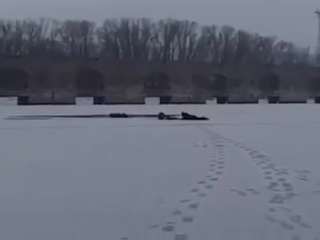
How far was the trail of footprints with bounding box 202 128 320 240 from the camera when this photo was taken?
4.30m

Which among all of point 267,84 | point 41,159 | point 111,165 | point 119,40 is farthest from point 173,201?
point 119,40

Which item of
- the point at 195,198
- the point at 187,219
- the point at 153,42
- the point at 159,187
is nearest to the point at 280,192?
the point at 195,198

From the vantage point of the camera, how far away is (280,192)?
17.8 feet

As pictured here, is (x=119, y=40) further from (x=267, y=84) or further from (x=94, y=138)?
(x=94, y=138)

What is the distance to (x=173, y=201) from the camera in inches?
199

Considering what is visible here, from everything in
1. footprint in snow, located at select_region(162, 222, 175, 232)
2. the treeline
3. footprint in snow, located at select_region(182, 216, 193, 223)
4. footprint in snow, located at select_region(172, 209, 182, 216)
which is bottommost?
footprint in snow, located at select_region(162, 222, 175, 232)

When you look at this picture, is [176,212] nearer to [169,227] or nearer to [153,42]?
[169,227]

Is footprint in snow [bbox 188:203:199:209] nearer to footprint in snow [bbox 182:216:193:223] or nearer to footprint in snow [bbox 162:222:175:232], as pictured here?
footprint in snow [bbox 182:216:193:223]

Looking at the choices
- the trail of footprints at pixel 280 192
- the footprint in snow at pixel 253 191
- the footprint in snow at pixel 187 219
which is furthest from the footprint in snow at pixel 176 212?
the footprint in snow at pixel 253 191

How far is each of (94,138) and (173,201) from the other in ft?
19.3

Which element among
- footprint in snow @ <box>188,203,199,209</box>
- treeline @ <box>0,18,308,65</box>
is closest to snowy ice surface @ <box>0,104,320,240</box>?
footprint in snow @ <box>188,203,199,209</box>

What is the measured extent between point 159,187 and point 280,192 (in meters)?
1.19

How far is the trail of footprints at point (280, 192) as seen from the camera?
14.1 feet

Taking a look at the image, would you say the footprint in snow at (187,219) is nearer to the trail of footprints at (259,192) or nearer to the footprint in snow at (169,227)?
the trail of footprints at (259,192)
